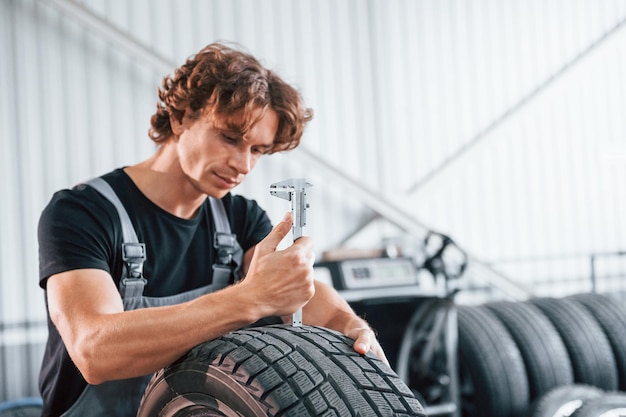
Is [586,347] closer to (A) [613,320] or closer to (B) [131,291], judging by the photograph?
(A) [613,320]

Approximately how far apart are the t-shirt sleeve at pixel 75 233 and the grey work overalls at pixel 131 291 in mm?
36

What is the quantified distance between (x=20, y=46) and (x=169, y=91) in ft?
7.39

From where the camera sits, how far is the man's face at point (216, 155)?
5.34 ft

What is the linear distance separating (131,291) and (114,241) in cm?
11

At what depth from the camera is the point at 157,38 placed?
3.99 m

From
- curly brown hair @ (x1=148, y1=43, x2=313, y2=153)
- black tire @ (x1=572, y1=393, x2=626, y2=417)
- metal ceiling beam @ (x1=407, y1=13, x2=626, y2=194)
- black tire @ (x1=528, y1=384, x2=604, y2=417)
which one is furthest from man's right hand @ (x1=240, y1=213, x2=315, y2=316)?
metal ceiling beam @ (x1=407, y1=13, x2=626, y2=194)

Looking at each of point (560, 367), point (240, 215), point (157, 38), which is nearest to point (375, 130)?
point (157, 38)

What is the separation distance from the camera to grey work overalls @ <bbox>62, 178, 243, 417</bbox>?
145 centimetres

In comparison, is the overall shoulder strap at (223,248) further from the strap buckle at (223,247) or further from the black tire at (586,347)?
the black tire at (586,347)

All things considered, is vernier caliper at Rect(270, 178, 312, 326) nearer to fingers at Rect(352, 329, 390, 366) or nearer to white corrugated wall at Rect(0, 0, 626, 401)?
fingers at Rect(352, 329, 390, 366)

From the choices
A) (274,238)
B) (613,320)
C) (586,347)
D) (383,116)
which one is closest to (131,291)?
(274,238)

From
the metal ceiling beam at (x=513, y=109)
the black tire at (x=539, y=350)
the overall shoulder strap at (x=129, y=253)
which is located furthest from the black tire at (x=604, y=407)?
the metal ceiling beam at (x=513, y=109)

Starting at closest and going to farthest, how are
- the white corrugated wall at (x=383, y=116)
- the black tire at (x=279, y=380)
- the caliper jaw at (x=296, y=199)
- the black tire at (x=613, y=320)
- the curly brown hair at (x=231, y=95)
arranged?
1. the black tire at (x=279, y=380)
2. the caliper jaw at (x=296, y=199)
3. the curly brown hair at (x=231, y=95)
4. the black tire at (x=613, y=320)
5. the white corrugated wall at (x=383, y=116)

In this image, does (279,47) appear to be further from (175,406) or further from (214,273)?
(175,406)
